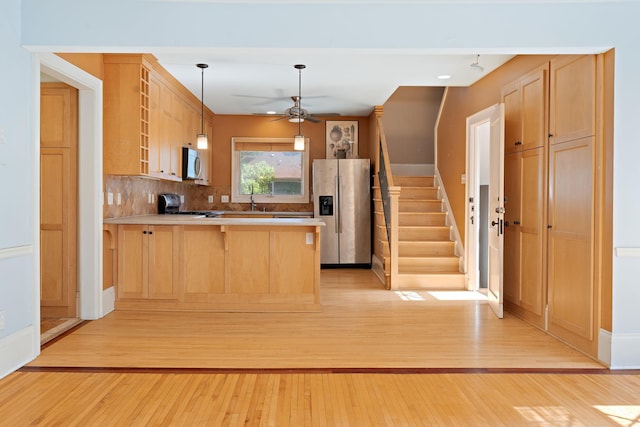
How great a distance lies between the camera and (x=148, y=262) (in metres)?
4.77

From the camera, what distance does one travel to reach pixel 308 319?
4480mm

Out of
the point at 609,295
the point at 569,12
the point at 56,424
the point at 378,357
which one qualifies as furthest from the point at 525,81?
the point at 56,424

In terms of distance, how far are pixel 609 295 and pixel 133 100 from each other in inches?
172

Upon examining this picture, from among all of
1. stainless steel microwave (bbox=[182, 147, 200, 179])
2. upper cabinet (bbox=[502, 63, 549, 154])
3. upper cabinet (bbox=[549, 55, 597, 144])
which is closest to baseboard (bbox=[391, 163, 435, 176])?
upper cabinet (bbox=[502, 63, 549, 154])

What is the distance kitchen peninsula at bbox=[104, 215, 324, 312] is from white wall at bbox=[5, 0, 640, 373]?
1.53 meters

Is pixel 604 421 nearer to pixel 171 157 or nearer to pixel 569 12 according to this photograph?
pixel 569 12

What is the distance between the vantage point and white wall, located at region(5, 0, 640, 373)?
10.5 ft

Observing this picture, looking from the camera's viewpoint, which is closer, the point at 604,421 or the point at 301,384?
the point at 604,421

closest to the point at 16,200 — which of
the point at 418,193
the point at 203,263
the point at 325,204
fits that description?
the point at 203,263

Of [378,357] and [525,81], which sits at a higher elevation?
[525,81]

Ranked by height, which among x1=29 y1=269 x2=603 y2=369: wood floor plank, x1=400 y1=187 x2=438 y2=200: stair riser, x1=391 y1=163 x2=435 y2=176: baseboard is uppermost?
x1=391 y1=163 x2=435 y2=176: baseboard

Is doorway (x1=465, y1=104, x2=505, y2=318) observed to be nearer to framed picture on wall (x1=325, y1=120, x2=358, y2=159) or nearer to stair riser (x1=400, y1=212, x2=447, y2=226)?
stair riser (x1=400, y1=212, x2=447, y2=226)

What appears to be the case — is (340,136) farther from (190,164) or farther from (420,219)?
(190,164)

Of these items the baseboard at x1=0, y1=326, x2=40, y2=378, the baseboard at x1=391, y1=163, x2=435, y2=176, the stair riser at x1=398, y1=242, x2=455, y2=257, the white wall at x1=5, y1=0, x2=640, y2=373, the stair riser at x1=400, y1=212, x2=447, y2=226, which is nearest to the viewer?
the baseboard at x1=0, y1=326, x2=40, y2=378
